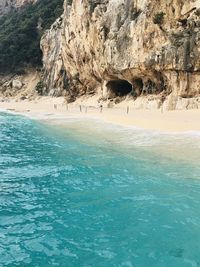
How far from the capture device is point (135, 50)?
132 feet

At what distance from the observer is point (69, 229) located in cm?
962

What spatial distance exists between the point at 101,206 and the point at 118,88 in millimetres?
39812

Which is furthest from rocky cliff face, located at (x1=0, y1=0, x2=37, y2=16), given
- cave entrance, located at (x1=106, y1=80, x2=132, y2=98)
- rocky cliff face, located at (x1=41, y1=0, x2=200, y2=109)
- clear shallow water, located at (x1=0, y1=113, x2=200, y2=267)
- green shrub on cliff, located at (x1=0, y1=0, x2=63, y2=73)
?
clear shallow water, located at (x1=0, y1=113, x2=200, y2=267)

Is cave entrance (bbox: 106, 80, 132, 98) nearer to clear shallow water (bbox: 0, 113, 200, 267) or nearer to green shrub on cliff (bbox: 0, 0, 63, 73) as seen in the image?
clear shallow water (bbox: 0, 113, 200, 267)

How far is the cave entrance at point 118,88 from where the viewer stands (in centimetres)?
4916

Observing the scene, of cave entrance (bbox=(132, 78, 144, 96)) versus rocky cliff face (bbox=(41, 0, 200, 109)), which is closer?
rocky cliff face (bbox=(41, 0, 200, 109))

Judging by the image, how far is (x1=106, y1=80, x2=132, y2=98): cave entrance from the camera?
161ft

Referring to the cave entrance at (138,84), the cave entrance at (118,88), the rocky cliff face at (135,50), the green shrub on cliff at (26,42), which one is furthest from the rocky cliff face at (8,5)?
the cave entrance at (138,84)

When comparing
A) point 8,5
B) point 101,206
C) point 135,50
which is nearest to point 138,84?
point 135,50

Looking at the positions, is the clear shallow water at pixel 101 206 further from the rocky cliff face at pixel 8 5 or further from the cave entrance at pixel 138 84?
the rocky cliff face at pixel 8 5

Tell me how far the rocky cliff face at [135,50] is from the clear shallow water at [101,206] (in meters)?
16.4

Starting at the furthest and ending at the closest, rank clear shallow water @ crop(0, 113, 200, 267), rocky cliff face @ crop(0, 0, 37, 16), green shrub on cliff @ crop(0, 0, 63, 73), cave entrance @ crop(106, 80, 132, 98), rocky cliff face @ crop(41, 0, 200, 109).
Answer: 1. rocky cliff face @ crop(0, 0, 37, 16)
2. green shrub on cliff @ crop(0, 0, 63, 73)
3. cave entrance @ crop(106, 80, 132, 98)
4. rocky cliff face @ crop(41, 0, 200, 109)
5. clear shallow water @ crop(0, 113, 200, 267)

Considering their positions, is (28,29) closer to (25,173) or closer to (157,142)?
(157,142)

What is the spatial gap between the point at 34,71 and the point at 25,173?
67.4 meters
